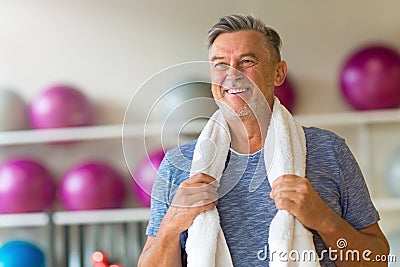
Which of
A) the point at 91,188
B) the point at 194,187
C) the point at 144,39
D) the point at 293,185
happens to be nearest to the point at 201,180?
the point at 194,187

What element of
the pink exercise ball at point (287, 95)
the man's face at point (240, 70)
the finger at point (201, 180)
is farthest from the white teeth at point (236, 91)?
the pink exercise ball at point (287, 95)

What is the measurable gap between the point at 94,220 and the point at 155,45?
652mm

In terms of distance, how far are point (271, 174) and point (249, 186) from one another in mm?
33

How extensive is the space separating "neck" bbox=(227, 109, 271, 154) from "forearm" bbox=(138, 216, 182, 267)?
5.8 inches

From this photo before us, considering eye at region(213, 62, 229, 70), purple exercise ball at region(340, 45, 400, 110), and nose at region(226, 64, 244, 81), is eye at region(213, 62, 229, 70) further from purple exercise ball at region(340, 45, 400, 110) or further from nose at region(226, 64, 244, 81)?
purple exercise ball at region(340, 45, 400, 110)

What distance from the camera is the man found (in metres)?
0.91

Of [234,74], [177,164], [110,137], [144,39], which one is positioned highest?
[144,39]

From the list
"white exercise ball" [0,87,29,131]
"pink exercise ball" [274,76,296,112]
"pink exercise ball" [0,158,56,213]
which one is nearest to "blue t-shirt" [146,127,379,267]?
"pink exercise ball" [274,76,296,112]

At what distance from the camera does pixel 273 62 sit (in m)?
0.96

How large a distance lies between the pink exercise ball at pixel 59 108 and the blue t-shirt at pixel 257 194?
144 centimetres

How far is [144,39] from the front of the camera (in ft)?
8.33

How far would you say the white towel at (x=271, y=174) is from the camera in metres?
0.91

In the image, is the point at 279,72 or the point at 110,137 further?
the point at 110,137

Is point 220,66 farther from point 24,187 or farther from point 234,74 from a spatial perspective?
point 24,187
